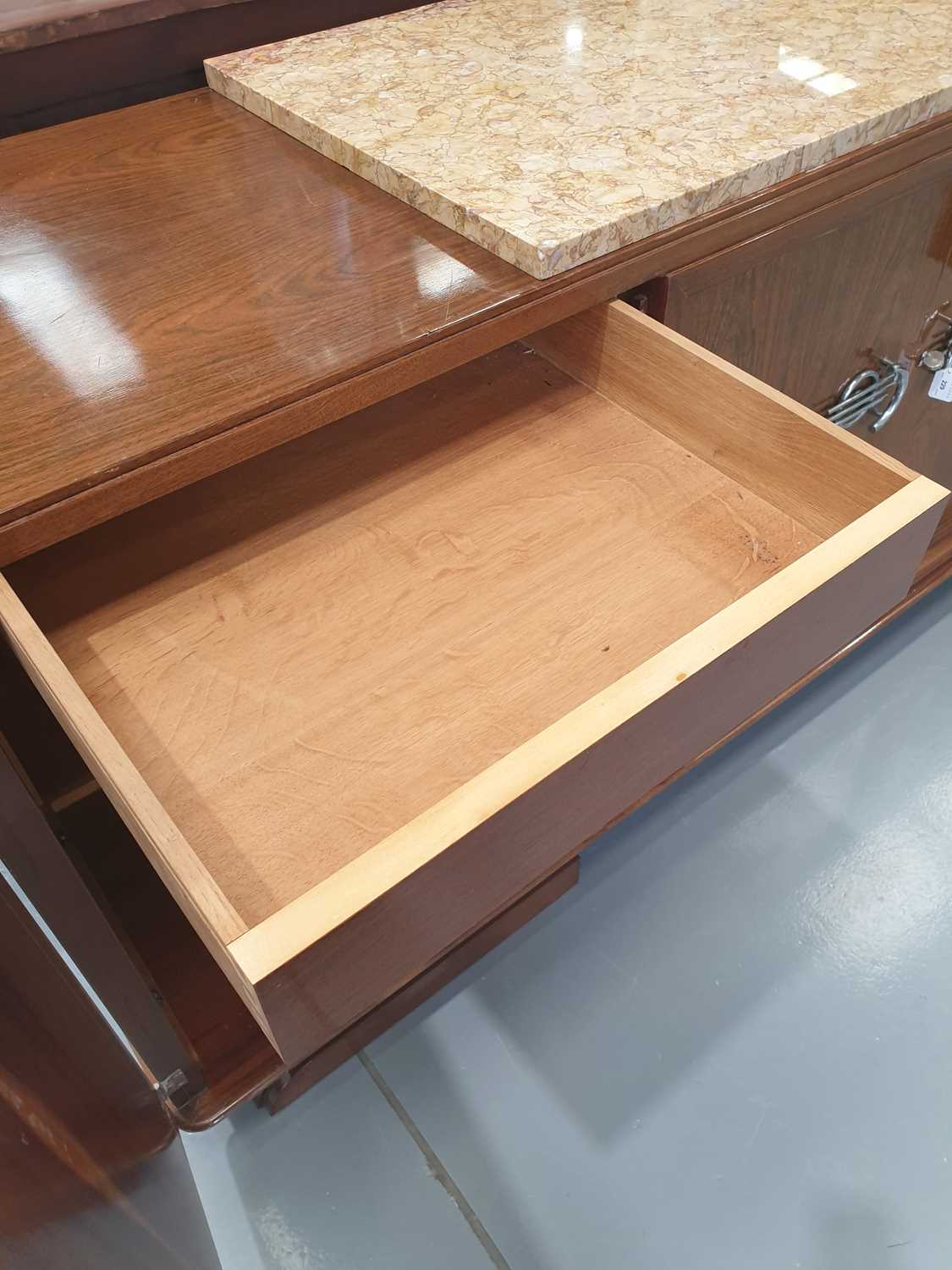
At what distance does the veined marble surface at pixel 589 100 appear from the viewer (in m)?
0.75

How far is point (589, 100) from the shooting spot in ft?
2.85

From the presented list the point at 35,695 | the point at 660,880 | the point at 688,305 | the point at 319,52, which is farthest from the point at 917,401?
the point at 35,695

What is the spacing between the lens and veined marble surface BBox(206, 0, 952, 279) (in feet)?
2.45

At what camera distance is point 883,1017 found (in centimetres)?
104

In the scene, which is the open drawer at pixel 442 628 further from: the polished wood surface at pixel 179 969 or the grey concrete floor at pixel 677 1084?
the grey concrete floor at pixel 677 1084

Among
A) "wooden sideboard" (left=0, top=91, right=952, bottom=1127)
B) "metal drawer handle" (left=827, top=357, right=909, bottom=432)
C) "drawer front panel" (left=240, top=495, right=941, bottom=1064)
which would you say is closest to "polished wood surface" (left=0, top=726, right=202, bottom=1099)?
"wooden sideboard" (left=0, top=91, right=952, bottom=1127)

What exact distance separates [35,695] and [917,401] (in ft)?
3.55

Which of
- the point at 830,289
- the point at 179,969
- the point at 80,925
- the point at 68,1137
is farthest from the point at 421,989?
the point at 830,289

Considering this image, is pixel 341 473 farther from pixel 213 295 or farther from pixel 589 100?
pixel 589 100

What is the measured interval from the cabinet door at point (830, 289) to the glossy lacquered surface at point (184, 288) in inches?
9.9

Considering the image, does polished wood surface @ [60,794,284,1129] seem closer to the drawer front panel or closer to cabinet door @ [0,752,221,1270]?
cabinet door @ [0,752,221,1270]

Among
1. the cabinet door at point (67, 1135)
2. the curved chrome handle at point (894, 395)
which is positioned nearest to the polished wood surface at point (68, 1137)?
the cabinet door at point (67, 1135)

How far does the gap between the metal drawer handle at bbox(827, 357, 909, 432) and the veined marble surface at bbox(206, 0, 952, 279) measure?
283mm

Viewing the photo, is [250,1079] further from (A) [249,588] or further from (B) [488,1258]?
(A) [249,588]
